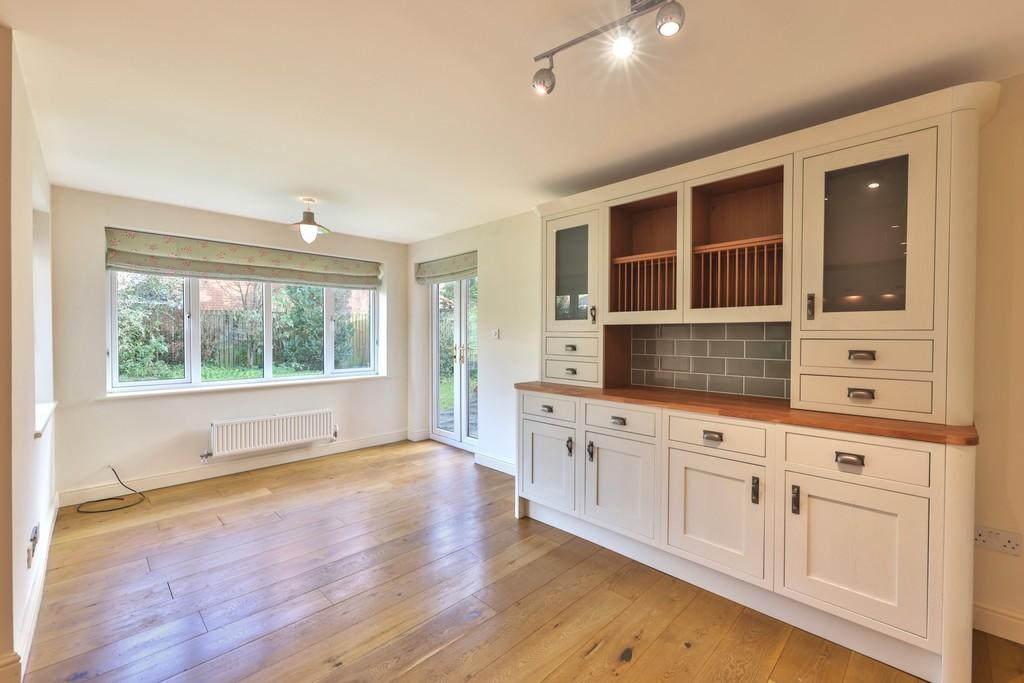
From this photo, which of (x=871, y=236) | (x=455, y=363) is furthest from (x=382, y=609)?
(x=455, y=363)

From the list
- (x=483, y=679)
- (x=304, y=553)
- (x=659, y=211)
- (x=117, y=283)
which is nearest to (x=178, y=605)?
(x=304, y=553)

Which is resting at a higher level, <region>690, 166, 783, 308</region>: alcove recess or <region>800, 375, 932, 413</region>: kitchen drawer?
<region>690, 166, 783, 308</region>: alcove recess

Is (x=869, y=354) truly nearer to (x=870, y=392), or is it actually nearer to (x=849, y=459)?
(x=870, y=392)

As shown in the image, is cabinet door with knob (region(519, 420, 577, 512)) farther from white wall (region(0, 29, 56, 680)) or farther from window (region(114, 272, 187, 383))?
window (region(114, 272, 187, 383))

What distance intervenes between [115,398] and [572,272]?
3751mm

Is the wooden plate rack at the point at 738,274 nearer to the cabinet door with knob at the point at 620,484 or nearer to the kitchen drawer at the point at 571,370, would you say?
the kitchen drawer at the point at 571,370

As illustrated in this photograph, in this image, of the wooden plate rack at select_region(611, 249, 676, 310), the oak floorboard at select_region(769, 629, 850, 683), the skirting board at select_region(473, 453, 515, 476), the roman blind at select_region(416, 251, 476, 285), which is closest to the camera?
the oak floorboard at select_region(769, 629, 850, 683)

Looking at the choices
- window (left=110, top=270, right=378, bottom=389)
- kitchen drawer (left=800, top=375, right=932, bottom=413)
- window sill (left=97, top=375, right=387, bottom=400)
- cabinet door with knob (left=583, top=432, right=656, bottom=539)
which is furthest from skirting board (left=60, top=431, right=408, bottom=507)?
kitchen drawer (left=800, top=375, right=932, bottom=413)

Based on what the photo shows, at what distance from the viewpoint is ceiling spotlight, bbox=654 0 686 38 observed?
1.26 m

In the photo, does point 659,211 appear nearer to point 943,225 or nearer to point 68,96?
point 943,225

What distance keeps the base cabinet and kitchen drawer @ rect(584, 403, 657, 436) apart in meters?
0.69

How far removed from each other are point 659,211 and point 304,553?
10.3 feet

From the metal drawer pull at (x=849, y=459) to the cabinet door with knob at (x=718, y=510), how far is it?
1.01 feet

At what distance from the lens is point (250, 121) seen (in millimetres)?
2229
